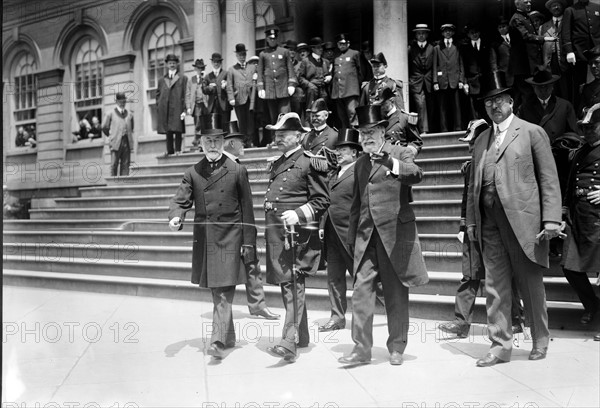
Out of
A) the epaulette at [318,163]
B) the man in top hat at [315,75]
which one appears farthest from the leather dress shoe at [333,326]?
the man in top hat at [315,75]

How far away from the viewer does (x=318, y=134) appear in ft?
24.7

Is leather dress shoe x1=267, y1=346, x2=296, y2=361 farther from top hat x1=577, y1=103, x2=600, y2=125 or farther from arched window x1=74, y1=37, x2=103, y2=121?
arched window x1=74, y1=37, x2=103, y2=121

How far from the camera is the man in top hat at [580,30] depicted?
8617 millimetres

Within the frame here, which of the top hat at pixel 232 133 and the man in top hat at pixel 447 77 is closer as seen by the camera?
the top hat at pixel 232 133

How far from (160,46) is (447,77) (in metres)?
9.09

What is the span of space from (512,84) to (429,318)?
16.0 ft

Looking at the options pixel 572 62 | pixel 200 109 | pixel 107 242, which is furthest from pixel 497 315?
→ pixel 200 109

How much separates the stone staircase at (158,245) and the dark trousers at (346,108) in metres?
1.53

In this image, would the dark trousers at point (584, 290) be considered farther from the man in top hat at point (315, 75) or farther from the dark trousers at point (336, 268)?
the man in top hat at point (315, 75)

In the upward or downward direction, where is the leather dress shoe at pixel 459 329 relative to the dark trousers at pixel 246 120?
downward

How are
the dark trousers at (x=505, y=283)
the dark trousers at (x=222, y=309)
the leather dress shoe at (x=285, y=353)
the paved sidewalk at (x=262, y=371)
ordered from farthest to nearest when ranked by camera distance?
the dark trousers at (x=222, y=309) → the leather dress shoe at (x=285, y=353) → the dark trousers at (x=505, y=283) → the paved sidewalk at (x=262, y=371)

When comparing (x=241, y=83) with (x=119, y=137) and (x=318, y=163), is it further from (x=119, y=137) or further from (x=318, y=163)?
(x=318, y=163)

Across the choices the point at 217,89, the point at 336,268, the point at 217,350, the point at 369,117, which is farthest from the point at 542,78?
the point at 217,89

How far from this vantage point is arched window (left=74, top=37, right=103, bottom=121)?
11.2 metres
